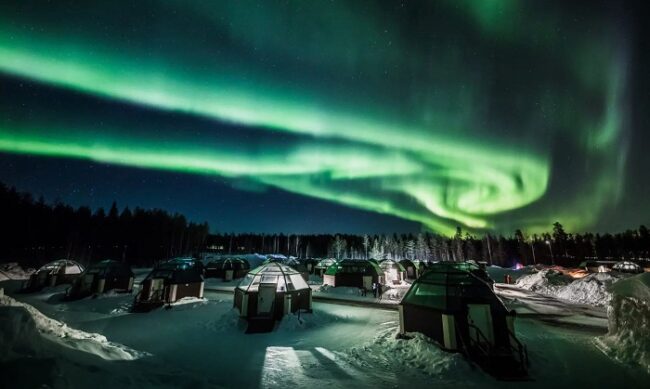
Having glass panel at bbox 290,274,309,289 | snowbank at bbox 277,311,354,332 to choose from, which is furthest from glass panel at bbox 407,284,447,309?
glass panel at bbox 290,274,309,289

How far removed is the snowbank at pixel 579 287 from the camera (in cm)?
2990

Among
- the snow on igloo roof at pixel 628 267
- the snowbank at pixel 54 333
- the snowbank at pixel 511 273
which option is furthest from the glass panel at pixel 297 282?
the snow on igloo roof at pixel 628 267

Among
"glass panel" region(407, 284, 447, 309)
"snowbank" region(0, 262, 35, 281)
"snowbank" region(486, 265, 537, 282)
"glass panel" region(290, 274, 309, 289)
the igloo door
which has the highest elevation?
"glass panel" region(407, 284, 447, 309)

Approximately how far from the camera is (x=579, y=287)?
108ft

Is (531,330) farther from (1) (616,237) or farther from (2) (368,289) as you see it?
(1) (616,237)

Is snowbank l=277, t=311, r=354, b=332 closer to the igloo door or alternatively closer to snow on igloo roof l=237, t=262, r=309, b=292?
the igloo door

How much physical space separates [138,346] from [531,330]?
83.1 feet

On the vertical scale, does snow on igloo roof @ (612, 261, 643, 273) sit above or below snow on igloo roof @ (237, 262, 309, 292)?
above

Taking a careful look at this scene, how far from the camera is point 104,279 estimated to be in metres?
32.2

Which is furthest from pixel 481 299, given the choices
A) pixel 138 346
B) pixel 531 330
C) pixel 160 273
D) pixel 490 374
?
pixel 160 273

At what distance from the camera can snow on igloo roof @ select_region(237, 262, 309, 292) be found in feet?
74.4

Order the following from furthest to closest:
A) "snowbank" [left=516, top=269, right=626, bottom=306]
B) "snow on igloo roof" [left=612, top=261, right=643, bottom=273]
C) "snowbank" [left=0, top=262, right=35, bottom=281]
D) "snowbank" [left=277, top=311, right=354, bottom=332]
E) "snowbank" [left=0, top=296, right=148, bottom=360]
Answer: "snow on igloo roof" [left=612, top=261, right=643, bottom=273] → "snowbank" [left=0, top=262, right=35, bottom=281] → "snowbank" [left=516, top=269, right=626, bottom=306] → "snowbank" [left=277, top=311, right=354, bottom=332] → "snowbank" [left=0, top=296, right=148, bottom=360]

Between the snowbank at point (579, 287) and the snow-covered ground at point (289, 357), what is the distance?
15226 mm

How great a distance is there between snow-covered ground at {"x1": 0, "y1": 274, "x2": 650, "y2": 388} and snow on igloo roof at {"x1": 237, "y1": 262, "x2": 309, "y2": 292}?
8.71 ft
